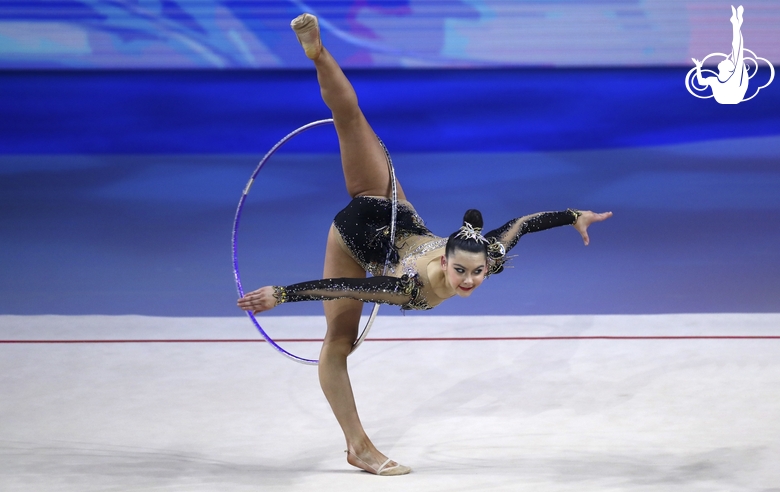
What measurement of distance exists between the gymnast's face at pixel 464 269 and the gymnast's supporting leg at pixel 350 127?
2.13ft

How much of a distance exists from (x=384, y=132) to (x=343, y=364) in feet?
18.1

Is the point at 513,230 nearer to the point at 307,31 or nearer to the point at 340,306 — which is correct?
the point at 340,306

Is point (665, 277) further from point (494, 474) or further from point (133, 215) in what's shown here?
point (133, 215)

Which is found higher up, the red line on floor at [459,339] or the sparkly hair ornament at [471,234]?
the red line on floor at [459,339]

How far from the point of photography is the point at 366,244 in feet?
10.6

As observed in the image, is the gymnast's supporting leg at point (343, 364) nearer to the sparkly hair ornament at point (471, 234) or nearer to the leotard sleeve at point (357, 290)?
the leotard sleeve at point (357, 290)

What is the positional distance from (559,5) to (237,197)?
136 inches

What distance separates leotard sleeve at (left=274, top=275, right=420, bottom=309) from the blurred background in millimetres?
3021

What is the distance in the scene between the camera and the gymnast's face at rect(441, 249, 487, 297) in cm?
279

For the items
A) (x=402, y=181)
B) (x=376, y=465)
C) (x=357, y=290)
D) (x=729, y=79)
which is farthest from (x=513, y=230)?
(x=729, y=79)

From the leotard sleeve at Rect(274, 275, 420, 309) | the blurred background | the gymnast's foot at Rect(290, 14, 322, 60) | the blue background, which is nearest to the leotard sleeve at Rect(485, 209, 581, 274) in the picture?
the leotard sleeve at Rect(274, 275, 420, 309)

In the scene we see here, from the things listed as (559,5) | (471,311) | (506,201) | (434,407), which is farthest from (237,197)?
(434,407)

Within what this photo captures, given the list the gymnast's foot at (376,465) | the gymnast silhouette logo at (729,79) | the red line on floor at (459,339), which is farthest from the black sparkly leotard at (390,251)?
the gymnast silhouette logo at (729,79)

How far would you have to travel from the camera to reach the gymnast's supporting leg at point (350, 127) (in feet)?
10.6
